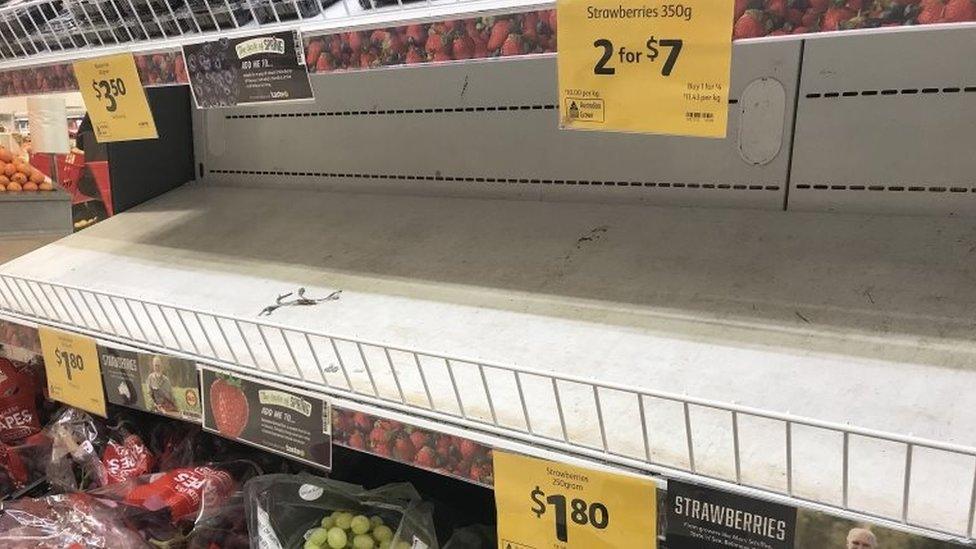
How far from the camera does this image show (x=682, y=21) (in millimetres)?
580

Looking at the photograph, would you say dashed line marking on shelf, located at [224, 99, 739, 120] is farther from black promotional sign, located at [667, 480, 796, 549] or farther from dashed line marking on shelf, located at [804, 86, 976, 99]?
black promotional sign, located at [667, 480, 796, 549]

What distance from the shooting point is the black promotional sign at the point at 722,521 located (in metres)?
0.51

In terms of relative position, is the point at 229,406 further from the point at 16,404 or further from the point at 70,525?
the point at 16,404

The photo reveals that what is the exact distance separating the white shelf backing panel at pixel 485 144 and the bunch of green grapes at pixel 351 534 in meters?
0.60

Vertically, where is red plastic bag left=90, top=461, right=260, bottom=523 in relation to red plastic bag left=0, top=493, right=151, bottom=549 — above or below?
above

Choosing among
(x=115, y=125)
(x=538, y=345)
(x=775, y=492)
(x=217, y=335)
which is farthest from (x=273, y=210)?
(x=775, y=492)

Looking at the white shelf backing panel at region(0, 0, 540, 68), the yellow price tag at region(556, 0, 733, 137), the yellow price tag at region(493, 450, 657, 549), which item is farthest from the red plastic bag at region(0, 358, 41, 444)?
the yellow price tag at region(556, 0, 733, 137)

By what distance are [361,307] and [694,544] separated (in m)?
0.54

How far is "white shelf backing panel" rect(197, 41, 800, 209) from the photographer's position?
101cm

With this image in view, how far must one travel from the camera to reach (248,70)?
893 mm

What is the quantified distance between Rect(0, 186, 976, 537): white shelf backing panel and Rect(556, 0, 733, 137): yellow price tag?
238 millimetres

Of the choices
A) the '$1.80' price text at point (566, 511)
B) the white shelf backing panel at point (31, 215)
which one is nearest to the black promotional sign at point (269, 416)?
the '$1.80' price text at point (566, 511)

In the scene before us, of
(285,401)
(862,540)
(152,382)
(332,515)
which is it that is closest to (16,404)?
(152,382)

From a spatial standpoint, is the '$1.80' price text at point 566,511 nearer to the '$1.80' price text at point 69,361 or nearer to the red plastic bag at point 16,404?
the '$1.80' price text at point 69,361
